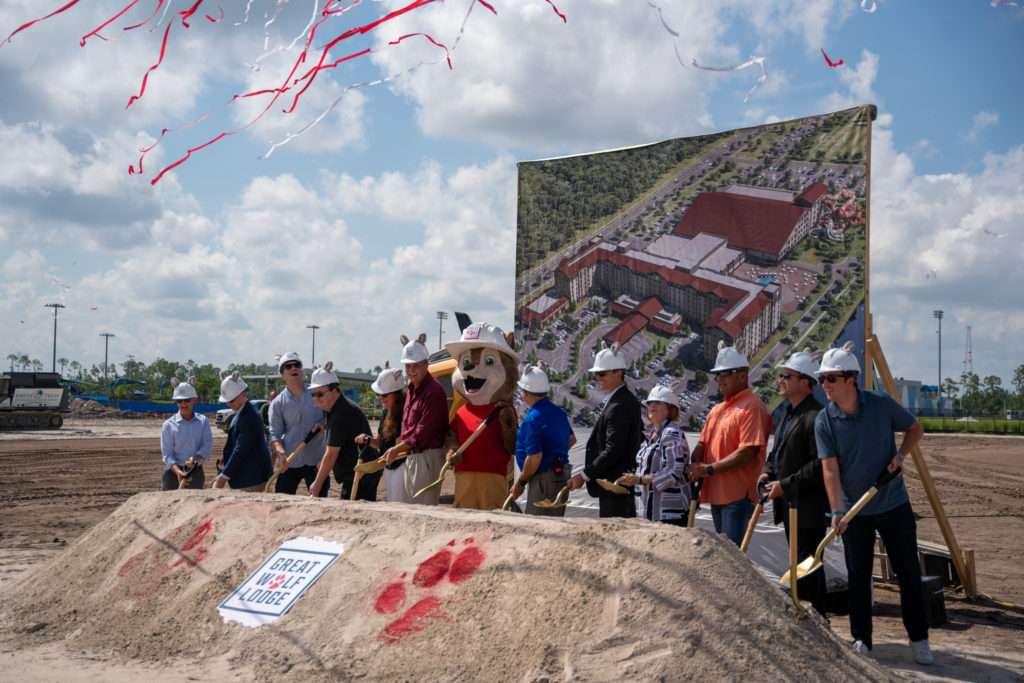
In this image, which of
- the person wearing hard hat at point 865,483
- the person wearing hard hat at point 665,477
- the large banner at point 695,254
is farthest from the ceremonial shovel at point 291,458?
the person wearing hard hat at point 865,483

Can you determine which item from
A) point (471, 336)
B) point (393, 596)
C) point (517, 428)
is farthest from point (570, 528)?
point (471, 336)

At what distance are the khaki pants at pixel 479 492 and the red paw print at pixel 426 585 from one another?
1.28 m

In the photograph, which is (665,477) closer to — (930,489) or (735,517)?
(735,517)

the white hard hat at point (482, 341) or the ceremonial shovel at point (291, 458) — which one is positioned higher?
the white hard hat at point (482, 341)

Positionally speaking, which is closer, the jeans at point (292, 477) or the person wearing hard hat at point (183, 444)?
the jeans at point (292, 477)

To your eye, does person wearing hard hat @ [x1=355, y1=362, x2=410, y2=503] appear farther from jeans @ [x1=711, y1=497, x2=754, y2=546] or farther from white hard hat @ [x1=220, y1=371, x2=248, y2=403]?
jeans @ [x1=711, y1=497, x2=754, y2=546]

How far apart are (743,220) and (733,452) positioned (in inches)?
97.6

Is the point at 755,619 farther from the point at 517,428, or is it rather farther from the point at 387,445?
the point at 387,445

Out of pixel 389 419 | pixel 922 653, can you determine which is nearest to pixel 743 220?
pixel 389 419

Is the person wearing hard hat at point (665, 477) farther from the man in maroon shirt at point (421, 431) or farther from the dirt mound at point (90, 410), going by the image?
the dirt mound at point (90, 410)

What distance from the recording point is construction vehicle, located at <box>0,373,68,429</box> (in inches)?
1330

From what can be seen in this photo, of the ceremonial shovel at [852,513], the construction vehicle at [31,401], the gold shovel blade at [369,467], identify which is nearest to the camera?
the ceremonial shovel at [852,513]

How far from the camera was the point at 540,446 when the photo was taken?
588 cm

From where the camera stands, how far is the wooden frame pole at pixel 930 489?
673 centimetres
